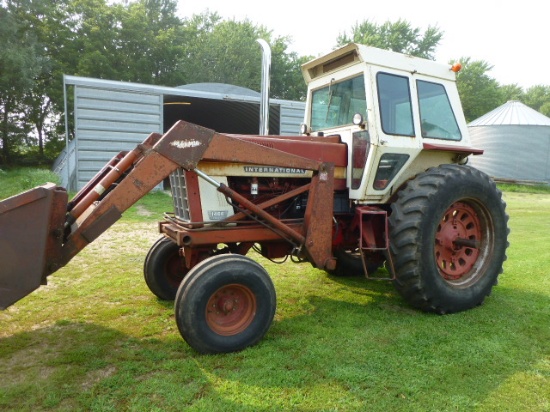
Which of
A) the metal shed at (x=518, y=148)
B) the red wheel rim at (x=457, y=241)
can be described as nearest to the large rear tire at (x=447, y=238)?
the red wheel rim at (x=457, y=241)

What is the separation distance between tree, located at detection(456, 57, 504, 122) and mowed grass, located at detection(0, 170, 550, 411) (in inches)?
1500

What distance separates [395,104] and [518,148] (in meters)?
21.5

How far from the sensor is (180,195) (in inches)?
149

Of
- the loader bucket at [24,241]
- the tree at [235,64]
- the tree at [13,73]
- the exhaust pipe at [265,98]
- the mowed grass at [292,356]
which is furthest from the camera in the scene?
the tree at [235,64]

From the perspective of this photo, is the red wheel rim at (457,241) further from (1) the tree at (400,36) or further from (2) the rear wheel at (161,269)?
(1) the tree at (400,36)

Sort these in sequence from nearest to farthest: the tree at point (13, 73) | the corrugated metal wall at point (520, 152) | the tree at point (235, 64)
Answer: the tree at point (13, 73), the corrugated metal wall at point (520, 152), the tree at point (235, 64)

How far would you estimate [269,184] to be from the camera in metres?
3.99

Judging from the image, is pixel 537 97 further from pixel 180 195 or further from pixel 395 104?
pixel 180 195

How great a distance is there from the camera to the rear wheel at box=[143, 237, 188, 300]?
4.17 m

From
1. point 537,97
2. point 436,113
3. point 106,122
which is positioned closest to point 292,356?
point 436,113

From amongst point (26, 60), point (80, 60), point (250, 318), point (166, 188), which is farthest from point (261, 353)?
point (80, 60)

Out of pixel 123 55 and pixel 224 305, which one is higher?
pixel 123 55

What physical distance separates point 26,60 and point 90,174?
11.7 m

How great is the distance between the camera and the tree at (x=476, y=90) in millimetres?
37875
